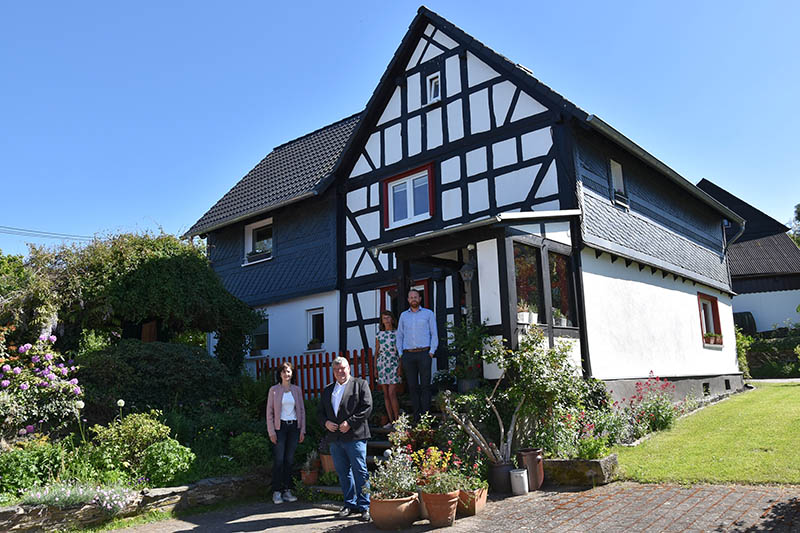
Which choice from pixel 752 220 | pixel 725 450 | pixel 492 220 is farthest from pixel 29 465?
pixel 752 220

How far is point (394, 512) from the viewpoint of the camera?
6.34m

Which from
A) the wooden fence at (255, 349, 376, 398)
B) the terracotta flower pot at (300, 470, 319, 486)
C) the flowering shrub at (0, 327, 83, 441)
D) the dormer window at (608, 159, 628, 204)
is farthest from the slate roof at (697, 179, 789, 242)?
the flowering shrub at (0, 327, 83, 441)

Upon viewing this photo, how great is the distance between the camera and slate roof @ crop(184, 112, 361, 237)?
16094mm

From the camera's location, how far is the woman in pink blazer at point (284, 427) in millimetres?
8234

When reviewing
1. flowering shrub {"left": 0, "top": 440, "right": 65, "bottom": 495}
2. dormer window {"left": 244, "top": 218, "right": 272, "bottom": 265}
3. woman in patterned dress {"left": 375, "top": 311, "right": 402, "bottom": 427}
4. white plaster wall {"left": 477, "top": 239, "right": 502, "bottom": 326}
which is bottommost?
flowering shrub {"left": 0, "top": 440, "right": 65, "bottom": 495}

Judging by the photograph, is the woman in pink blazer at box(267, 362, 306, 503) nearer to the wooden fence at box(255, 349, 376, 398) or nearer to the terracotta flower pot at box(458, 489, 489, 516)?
the terracotta flower pot at box(458, 489, 489, 516)

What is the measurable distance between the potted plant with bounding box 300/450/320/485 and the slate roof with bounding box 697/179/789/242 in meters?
29.4

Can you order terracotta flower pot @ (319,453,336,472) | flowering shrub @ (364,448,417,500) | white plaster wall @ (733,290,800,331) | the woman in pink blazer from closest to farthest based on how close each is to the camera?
flowering shrub @ (364,448,417,500), the woman in pink blazer, terracotta flower pot @ (319,453,336,472), white plaster wall @ (733,290,800,331)

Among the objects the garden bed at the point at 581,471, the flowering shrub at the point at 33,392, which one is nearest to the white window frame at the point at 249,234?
the flowering shrub at the point at 33,392

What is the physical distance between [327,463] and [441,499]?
2.81 meters

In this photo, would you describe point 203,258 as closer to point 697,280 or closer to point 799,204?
point 697,280

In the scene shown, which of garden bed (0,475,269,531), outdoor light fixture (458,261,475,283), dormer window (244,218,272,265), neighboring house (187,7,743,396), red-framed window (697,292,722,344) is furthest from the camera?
dormer window (244,218,272,265)

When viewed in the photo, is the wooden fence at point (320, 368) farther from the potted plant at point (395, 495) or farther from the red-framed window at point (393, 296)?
the potted plant at point (395, 495)

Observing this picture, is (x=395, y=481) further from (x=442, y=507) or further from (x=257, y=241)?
(x=257, y=241)
